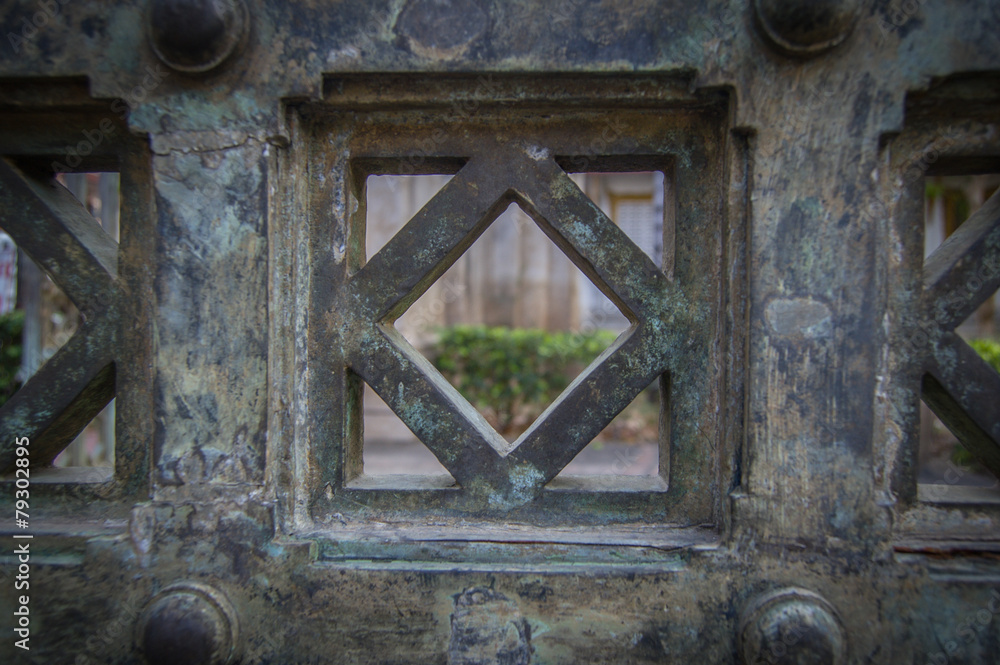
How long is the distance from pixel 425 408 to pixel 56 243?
1.02 metres

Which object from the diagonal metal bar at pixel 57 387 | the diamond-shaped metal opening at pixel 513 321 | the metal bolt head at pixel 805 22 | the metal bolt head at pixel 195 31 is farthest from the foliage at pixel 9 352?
the metal bolt head at pixel 805 22

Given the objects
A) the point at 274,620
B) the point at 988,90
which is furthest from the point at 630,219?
the point at 274,620

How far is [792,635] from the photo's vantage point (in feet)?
3.66

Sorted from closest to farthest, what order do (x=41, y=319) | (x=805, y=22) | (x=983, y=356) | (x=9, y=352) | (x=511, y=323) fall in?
(x=805, y=22), (x=41, y=319), (x=9, y=352), (x=983, y=356), (x=511, y=323)

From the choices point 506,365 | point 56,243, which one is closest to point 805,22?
point 56,243

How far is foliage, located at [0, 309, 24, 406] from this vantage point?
407 cm

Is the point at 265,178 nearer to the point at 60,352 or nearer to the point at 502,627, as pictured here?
the point at 60,352

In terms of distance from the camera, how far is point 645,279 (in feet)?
4.27

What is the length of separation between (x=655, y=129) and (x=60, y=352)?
5.16ft

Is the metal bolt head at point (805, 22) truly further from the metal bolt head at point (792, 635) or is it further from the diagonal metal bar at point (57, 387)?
the diagonal metal bar at point (57, 387)

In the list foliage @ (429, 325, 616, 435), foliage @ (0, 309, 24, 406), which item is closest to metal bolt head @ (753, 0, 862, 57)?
foliage @ (429, 325, 616, 435)

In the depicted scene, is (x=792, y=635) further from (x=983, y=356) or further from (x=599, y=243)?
(x=983, y=356)

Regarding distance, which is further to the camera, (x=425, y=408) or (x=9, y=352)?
(x=9, y=352)

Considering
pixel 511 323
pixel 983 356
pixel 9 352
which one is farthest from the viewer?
pixel 511 323
